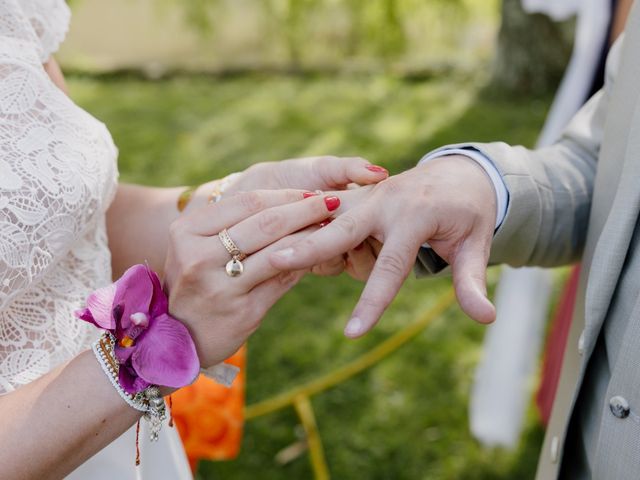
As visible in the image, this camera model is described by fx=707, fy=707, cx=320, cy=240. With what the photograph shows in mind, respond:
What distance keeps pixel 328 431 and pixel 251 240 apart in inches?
72.6

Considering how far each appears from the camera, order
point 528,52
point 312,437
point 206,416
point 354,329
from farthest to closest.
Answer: point 528,52 → point 312,437 → point 206,416 → point 354,329

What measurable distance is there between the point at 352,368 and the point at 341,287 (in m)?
0.61

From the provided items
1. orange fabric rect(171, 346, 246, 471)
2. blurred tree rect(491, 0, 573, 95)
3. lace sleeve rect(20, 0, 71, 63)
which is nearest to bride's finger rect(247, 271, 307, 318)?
lace sleeve rect(20, 0, 71, 63)

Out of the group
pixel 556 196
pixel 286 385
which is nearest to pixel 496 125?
pixel 286 385

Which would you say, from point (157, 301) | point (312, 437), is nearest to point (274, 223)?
point (157, 301)

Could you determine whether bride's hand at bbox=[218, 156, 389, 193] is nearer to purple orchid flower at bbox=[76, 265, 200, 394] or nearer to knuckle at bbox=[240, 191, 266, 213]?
knuckle at bbox=[240, 191, 266, 213]

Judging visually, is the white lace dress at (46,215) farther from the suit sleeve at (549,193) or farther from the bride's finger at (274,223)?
the suit sleeve at (549,193)

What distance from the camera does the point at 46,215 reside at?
108 cm

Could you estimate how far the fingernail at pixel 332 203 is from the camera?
44.9 inches

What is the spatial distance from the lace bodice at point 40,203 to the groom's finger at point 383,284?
488mm

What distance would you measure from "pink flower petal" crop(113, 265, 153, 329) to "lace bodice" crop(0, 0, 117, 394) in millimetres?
143

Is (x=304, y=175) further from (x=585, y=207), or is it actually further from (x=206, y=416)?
(x=206, y=416)

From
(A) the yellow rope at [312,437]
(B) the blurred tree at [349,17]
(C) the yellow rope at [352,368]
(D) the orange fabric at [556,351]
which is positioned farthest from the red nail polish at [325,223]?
(B) the blurred tree at [349,17]

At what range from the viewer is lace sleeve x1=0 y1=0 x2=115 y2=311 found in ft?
3.44
